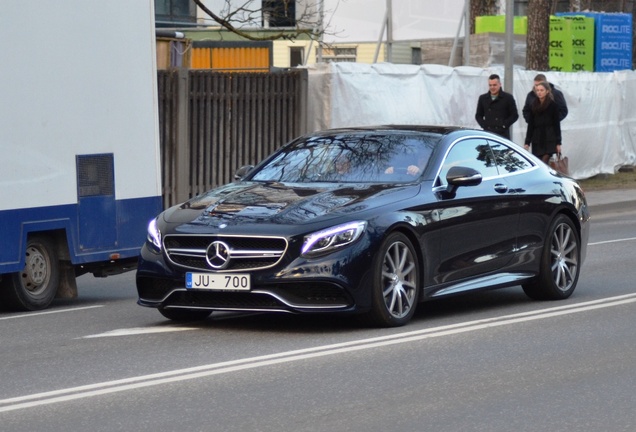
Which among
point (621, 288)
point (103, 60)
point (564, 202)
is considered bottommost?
point (621, 288)

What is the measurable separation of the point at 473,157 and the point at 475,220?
664 mm

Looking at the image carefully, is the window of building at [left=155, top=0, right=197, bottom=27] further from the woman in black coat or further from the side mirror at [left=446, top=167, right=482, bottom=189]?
the side mirror at [left=446, top=167, right=482, bottom=189]

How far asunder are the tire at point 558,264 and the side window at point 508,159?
0.52 metres

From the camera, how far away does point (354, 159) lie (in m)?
10.8

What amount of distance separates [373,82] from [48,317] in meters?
11.7

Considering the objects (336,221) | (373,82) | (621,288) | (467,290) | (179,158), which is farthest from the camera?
(373,82)

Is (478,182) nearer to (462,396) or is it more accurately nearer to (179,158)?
(462,396)

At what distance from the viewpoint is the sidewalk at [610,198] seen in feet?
76.1

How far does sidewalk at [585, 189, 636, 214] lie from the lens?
23188mm

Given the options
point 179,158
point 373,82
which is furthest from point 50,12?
point 373,82

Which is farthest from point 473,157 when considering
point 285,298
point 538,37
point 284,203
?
point 538,37

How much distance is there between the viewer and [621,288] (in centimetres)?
1270

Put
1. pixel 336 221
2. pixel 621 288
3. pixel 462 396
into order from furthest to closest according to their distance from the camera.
Answer: pixel 621 288
pixel 336 221
pixel 462 396

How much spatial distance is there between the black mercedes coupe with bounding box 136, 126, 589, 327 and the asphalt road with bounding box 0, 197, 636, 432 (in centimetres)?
27
